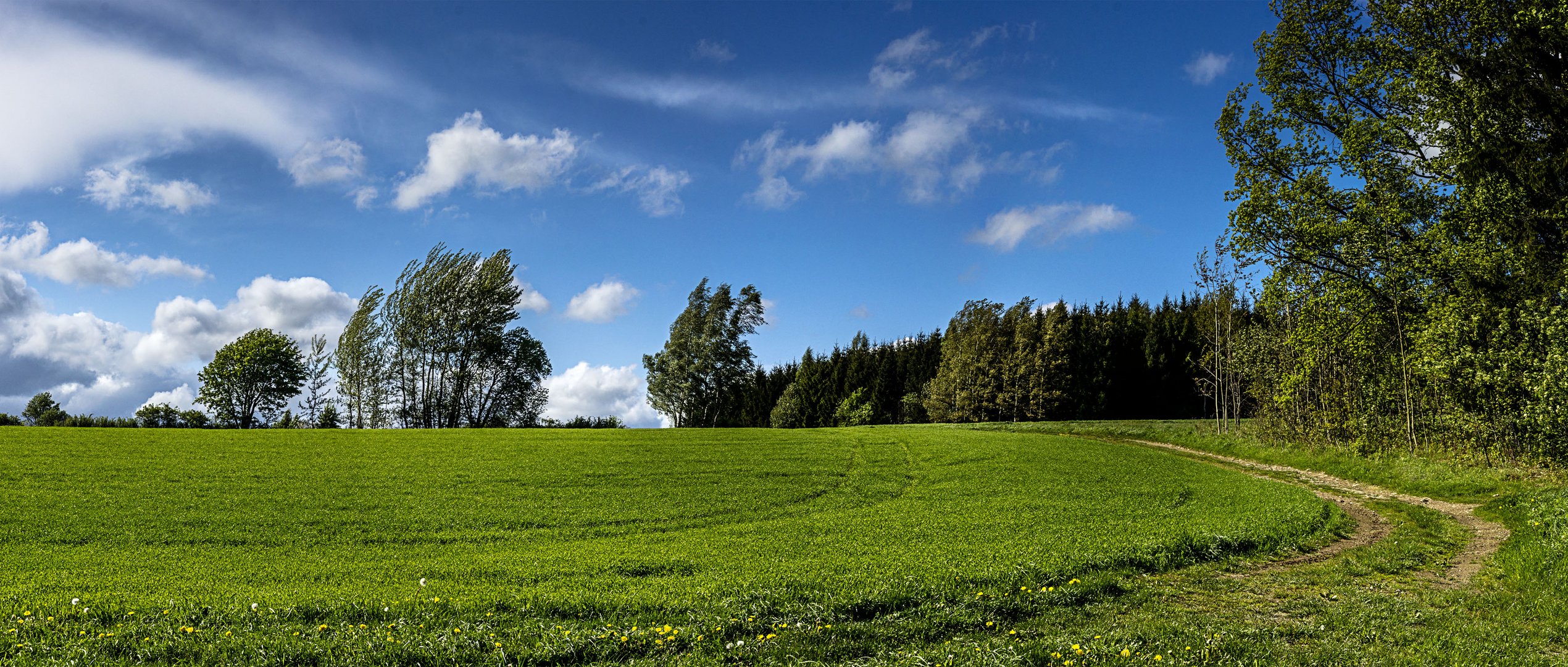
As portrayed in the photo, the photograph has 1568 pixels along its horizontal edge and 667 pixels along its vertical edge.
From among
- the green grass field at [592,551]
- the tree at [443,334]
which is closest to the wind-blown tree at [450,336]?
the tree at [443,334]

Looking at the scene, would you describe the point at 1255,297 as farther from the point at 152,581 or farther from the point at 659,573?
the point at 152,581

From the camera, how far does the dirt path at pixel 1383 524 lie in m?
13.2

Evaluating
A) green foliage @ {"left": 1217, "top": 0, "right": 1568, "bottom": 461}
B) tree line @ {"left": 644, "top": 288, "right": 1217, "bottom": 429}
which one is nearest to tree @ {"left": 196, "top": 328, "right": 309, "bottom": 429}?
tree line @ {"left": 644, "top": 288, "right": 1217, "bottom": 429}

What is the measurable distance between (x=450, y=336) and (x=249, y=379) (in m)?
22.3

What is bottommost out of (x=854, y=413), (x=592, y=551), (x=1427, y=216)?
(x=854, y=413)

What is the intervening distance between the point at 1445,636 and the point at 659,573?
10324mm

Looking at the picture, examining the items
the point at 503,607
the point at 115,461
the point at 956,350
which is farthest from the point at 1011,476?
the point at 956,350

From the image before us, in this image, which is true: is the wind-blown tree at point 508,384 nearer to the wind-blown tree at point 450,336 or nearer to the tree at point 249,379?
the wind-blown tree at point 450,336

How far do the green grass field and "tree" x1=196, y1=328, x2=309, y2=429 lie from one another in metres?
44.5

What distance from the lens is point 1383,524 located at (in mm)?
17766

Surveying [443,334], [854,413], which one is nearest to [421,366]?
[443,334]

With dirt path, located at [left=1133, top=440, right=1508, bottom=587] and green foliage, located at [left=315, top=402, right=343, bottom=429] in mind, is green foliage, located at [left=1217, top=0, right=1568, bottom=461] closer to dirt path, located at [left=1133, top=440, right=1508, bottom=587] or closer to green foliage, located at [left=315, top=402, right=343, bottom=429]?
dirt path, located at [left=1133, top=440, right=1508, bottom=587]

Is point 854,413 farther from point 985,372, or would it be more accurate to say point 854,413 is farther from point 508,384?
point 508,384

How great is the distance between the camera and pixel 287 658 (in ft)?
25.7
